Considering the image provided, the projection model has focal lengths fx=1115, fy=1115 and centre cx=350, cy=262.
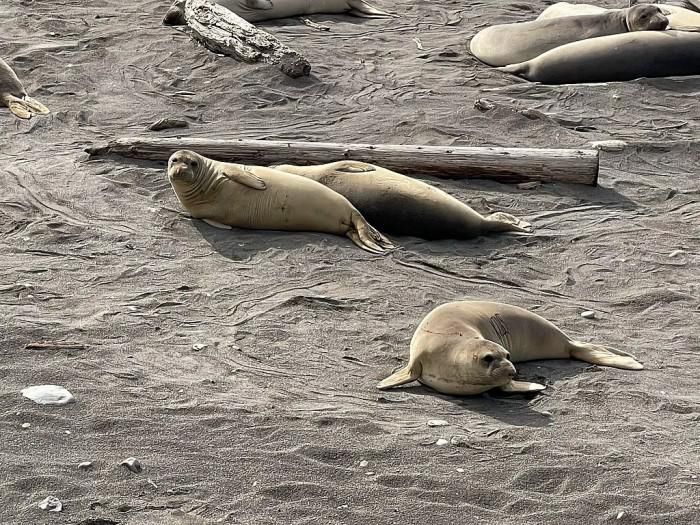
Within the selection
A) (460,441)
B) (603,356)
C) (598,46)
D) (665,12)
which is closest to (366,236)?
(603,356)

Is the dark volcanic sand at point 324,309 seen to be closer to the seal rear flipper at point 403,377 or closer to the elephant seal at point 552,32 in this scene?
the seal rear flipper at point 403,377

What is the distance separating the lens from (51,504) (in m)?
3.85

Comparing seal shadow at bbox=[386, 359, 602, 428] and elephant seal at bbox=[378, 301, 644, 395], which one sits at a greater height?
elephant seal at bbox=[378, 301, 644, 395]

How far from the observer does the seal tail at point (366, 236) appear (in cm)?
692

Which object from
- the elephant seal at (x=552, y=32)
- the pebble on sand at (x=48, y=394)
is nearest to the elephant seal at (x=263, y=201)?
the pebble on sand at (x=48, y=394)

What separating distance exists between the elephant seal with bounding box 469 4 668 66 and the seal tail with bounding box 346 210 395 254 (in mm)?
4347

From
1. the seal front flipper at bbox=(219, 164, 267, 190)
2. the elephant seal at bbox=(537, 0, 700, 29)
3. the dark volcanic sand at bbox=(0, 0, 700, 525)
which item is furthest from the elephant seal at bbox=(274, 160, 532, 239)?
the elephant seal at bbox=(537, 0, 700, 29)

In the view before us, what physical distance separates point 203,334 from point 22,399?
1.21m

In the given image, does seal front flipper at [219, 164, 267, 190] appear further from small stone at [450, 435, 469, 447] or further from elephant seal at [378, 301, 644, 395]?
small stone at [450, 435, 469, 447]

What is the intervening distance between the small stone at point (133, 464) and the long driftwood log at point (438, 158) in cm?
413

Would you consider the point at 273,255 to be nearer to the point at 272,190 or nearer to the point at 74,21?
the point at 272,190

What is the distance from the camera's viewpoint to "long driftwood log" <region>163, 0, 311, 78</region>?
33.2 ft

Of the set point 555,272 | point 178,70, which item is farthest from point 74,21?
point 555,272

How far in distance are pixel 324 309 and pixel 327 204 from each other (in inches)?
48.4
